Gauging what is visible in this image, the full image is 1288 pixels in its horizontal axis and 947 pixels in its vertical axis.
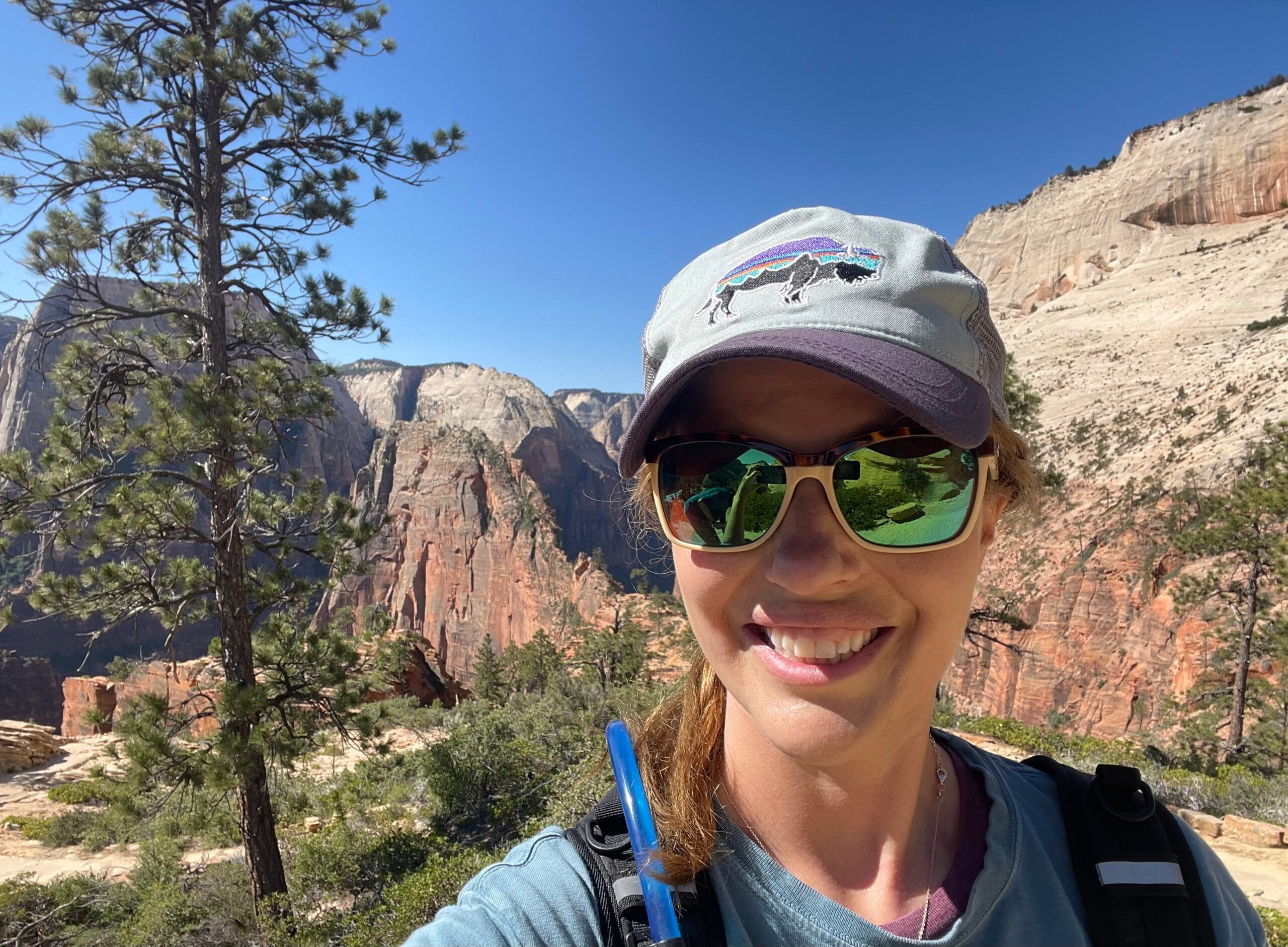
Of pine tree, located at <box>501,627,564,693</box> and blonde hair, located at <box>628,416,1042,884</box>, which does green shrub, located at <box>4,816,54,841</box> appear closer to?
pine tree, located at <box>501,627,564,693</box>

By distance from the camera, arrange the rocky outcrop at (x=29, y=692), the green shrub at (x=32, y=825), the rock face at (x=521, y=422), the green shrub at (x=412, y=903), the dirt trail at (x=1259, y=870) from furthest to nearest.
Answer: the rock face at (x=521, y=422) < the rocky outcrop at (x=29, y=692) < the green shrub at (x=32, y=825) < the dirt trail at (x=1259, y=870) < the green shrub at (x=412, y=903)

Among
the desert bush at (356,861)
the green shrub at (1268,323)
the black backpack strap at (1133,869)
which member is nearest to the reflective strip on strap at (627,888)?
the black backpack strap at (1133,869)

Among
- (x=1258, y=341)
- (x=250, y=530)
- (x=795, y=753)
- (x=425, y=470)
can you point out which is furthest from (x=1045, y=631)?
(x=425, y=470)

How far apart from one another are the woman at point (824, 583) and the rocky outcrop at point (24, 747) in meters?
21.8

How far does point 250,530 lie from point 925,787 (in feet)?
22.0

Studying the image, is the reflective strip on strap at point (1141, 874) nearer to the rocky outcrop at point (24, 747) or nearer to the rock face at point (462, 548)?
the rocky outcrop at point (24, 747)

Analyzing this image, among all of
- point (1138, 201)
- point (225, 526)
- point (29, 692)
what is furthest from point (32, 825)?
point (1138, 201)

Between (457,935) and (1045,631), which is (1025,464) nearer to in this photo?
(457,935)

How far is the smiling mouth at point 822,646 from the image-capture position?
108 centimetres

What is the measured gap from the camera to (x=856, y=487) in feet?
3.66

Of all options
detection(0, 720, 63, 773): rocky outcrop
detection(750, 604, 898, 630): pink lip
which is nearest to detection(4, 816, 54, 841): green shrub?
detection(0, 720, 63, 773): rocky outcrop

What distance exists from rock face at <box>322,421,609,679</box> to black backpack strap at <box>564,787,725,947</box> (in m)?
37.7

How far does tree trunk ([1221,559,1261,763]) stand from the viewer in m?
13.4

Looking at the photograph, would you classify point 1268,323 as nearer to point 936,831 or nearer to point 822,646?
point 936,831
